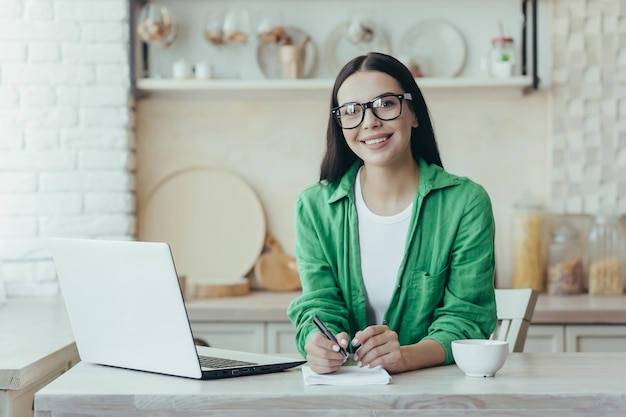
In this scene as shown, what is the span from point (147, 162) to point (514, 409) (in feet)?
7.94

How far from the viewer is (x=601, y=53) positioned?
134 inches

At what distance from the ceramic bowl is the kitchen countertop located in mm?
1414

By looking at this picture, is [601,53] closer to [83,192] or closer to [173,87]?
[173,87]

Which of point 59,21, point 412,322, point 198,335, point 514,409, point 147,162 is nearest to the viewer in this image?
point 514,409

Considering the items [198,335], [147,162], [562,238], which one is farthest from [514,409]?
[147,162]

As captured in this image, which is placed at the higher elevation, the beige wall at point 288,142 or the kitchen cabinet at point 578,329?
the beige wall at point 288,142

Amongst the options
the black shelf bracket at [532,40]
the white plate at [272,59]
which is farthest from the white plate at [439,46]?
the white plate at [272,59]

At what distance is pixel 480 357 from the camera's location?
1.58 meters

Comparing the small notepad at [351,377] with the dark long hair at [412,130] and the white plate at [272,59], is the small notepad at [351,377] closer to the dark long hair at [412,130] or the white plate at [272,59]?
the dark long hair at [412,130]

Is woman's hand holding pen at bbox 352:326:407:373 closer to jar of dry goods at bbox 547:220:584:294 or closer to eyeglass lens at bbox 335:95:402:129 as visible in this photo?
eyeglass lens at bbox 335:95:402:129

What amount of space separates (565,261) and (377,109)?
68.9 inches

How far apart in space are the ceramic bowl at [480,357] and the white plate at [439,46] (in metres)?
2.07

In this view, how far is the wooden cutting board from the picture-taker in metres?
3.55

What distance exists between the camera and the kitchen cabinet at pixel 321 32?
11.5 ft
